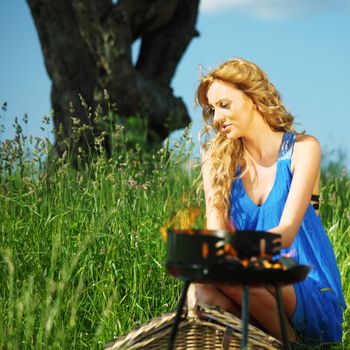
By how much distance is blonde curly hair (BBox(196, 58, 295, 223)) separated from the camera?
3.37 meters

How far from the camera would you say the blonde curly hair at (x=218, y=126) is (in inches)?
133

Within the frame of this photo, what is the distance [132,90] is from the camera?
336 inches

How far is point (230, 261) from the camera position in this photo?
2354 millimetres

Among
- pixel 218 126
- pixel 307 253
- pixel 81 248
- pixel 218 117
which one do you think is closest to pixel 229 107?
pixel 218 117

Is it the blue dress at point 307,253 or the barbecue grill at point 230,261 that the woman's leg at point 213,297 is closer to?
the blue dress at point 307,253

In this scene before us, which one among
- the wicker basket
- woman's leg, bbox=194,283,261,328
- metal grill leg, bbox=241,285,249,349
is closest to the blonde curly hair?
woman's leg, bbox=194,283,261,328

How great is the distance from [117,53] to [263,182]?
503 centimetres

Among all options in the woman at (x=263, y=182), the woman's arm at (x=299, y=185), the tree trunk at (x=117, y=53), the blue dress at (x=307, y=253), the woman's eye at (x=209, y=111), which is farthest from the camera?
the tree trunk at (x=117, y=53)

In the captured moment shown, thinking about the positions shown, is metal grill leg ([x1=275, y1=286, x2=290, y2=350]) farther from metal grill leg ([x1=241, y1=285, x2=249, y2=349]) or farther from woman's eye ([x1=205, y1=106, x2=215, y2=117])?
A: woman's eye ([x1=205, y1=106, x2=215, y2=117])

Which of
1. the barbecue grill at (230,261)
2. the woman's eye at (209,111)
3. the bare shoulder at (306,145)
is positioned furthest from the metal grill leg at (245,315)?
A: the woman's eye at (209,111)

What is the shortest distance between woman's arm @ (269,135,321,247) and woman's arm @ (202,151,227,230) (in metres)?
0.40

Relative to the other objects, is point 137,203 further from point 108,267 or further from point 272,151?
point 272,151

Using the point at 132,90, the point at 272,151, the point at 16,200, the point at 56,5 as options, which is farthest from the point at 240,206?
the point at 56,5

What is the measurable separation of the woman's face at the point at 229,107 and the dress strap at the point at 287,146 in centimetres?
23
